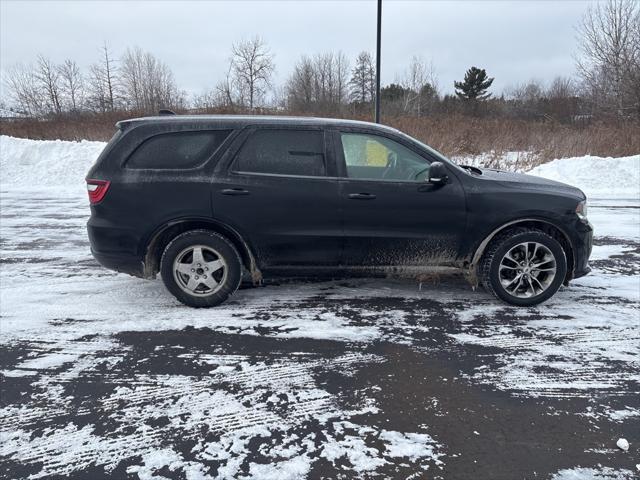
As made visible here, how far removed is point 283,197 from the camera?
4.17 metres

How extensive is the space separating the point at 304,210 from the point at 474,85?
51.1m

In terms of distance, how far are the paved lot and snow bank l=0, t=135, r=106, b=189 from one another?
11563mm

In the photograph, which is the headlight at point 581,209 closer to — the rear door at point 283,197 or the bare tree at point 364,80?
the rear door at point 283,197

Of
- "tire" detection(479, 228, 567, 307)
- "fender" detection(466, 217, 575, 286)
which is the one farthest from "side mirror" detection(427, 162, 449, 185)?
"tire" detection(479, 228, 567, 307)

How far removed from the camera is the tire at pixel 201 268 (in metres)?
4.18

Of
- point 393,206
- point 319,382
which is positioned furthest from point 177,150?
point 319,382

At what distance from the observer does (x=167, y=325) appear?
12.9 ft

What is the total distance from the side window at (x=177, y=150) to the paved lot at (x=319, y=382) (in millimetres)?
1413

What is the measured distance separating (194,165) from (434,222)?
2373mm

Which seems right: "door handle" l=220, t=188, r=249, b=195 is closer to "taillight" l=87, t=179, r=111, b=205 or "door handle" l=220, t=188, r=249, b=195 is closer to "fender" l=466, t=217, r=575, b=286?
"taillight" l=87, t=179, r=111, b=205

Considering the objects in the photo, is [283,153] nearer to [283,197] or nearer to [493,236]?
[283,197]

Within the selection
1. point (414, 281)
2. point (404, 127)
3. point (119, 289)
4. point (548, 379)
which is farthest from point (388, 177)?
point (404, 127)

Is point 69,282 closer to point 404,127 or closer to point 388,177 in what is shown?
point 388,177

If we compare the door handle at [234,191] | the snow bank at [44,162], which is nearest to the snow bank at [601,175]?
the door handle at [234,191]
